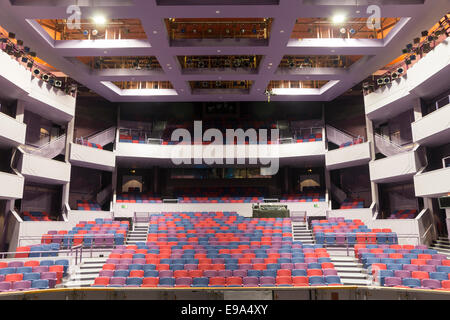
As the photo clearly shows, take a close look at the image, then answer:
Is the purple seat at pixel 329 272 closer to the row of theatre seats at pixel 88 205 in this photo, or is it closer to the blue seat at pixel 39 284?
the blue seat at pixel 39 284

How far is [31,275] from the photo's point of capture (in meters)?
7.73

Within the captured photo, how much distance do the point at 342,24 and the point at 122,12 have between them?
337 inches

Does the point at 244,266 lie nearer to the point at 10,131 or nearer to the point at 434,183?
the point at 434,183

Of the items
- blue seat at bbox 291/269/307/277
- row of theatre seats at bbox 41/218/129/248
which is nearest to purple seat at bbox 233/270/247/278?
blue seat at bbox 291/269/307/277

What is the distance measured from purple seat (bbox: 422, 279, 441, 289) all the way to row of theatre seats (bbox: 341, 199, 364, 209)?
984 cm

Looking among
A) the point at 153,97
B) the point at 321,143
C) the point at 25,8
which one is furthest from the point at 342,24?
the point at 25,8

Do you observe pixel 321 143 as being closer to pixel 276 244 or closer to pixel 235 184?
pixel 235 184

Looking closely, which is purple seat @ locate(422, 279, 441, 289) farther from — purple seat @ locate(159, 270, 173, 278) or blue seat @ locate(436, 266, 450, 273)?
purple seat @ locate(159, 270, 173, 278)

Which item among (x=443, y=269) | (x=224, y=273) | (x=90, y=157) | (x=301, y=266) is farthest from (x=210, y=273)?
(x=90, y=157)

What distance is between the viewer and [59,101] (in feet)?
51.0

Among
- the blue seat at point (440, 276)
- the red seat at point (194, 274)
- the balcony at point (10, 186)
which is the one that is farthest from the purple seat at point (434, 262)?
the balcony at point (10, 186)

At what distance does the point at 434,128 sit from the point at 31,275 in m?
13.5

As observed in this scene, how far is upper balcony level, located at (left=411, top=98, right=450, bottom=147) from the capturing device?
11.3 metres

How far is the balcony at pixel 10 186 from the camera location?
464 inches
